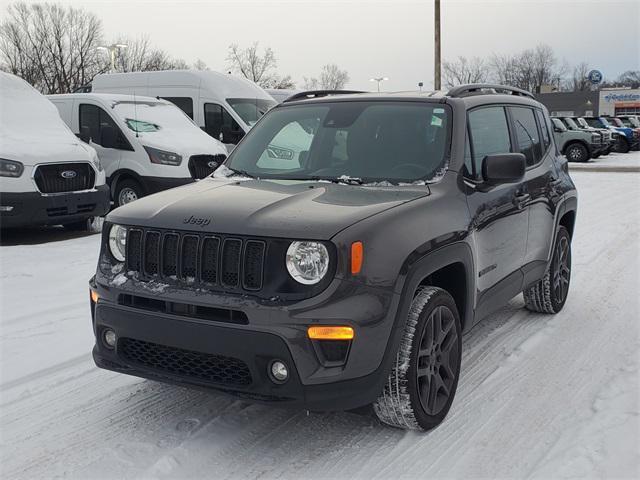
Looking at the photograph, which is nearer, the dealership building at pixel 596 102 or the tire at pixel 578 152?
the tire at pixel 578 152

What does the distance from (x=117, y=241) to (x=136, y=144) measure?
7708 mm

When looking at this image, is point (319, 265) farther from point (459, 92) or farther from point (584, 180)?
point (584, 180)

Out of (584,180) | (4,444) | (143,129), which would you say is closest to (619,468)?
(4,444)

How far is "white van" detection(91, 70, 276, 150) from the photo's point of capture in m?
14.0

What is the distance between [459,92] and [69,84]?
174ft

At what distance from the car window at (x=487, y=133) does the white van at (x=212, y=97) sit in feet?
31.3

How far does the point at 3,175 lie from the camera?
8.66 m

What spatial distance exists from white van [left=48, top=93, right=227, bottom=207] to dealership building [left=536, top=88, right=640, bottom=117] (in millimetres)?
68396

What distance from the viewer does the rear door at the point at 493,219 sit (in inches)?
160

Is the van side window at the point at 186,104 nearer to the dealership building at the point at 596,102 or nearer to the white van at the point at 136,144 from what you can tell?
the white van at the point at 136,144

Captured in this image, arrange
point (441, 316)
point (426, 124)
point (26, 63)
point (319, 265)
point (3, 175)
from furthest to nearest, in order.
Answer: point (26, 63) < point (3, 175) < point (426, 124) < point (441, 316) < point (319, 265)

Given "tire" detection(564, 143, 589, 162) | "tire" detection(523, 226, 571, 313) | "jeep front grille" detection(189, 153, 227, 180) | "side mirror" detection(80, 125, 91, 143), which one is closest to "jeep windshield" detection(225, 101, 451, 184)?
"tire" detection(523, 226, 571, 313)

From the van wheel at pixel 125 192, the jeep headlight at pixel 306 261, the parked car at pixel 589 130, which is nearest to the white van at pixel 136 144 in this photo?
the van wheel at pixel 125 192

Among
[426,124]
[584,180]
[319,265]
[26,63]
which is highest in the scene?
[26,63]
